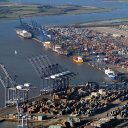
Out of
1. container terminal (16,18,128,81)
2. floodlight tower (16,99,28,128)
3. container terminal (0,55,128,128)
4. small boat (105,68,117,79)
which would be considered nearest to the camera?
floodlight tower (16,99,28,128)

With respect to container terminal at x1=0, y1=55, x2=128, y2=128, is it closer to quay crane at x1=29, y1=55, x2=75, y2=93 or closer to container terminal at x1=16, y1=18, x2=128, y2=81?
quay crane at x1=29, y1=55, x2=75, y2=93

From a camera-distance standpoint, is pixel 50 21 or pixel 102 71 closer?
pixel 102 71

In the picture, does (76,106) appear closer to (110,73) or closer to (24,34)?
(110,73)

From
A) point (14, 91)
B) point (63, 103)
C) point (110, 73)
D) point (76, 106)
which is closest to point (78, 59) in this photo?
point (110, 73)

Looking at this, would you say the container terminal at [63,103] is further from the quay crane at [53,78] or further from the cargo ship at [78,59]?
the cargo ship at [78,59]

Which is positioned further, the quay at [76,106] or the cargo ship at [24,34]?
the cargo ship at [24,34]

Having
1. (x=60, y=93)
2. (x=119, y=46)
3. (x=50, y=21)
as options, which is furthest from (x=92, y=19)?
(x=60, y=93)

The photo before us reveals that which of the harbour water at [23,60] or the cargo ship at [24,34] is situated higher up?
the harbour water at [23,60]

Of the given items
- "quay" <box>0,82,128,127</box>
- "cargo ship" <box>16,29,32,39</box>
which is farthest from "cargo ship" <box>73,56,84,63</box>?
"cargo ship" <box>16,29,32,39</box>

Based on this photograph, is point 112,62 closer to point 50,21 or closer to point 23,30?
point 23,30

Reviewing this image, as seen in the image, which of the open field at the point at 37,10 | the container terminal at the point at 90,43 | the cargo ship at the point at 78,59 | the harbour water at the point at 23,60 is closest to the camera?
the harbour water at the point at 23,60

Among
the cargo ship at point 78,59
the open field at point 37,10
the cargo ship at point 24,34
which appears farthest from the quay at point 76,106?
the open field at point 37,10
